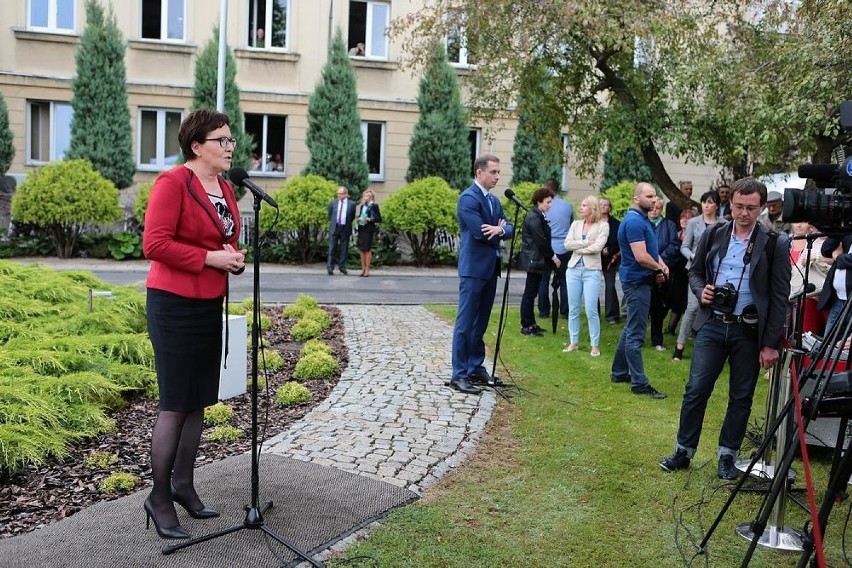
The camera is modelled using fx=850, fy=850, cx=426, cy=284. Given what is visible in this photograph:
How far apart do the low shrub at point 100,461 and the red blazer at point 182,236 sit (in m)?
1.92

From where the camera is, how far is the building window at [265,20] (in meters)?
25.4

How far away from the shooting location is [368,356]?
381 inches

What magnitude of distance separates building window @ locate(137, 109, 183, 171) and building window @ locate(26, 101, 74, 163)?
1981 mm

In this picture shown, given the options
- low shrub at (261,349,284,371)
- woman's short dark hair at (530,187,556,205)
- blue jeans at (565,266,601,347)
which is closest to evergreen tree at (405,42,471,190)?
woman's short dark hair at (530,187,556,205)

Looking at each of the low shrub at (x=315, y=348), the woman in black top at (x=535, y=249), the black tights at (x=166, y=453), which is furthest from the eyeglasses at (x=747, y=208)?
the woman in black top at (x=535, y=249)

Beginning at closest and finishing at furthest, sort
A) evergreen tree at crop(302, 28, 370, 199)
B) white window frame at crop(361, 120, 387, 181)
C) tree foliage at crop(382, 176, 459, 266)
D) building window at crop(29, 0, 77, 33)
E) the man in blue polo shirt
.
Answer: the man in blue polo shirt
tree foliage at crop(382, 176, 459, 266)
building window at crop(29, 0, 77, 33)
evergreen tree at crop(302, 28, 370, 199)
white window frame at crop(361, 120, 387, 181)

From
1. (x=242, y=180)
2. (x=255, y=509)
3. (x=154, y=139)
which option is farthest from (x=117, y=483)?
(x=154, y=139)

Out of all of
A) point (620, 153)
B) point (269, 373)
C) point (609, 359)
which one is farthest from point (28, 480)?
point (620, 153)

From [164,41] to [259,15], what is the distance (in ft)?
9.55

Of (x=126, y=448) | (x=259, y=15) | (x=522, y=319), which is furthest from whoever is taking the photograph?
(x=259, y=15)

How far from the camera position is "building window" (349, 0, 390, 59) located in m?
26.3

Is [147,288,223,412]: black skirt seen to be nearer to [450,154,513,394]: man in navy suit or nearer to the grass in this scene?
the grass

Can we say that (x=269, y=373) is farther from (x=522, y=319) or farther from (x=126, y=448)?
(x=522, y=319)

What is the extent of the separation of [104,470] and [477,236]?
3843 mm
